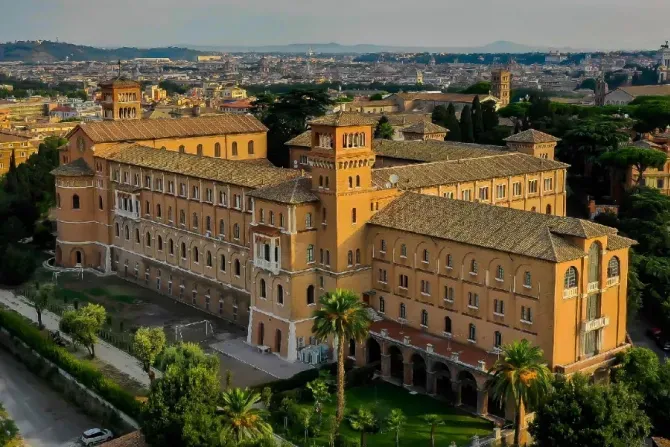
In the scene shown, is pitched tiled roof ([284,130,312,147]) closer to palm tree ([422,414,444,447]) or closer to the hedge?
the hedge

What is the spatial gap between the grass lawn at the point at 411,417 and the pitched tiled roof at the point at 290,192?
12336 millimetres

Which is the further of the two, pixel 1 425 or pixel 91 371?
pixel 91 371

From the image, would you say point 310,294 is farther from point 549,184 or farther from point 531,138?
point 531,138

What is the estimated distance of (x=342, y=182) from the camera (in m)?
59.2

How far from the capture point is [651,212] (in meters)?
82.6

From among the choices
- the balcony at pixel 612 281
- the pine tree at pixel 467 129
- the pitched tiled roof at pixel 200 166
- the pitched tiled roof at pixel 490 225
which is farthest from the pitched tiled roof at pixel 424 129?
the balcony at pixel 612 281

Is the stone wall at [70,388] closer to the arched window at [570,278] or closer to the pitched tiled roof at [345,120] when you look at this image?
the pitched tiled roof at [345,120]

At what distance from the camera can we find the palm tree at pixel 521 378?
4438 cm

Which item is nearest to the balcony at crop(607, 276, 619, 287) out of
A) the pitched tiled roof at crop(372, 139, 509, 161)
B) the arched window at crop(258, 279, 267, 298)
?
A: the arched window at crop(258, 279, 267, 298)

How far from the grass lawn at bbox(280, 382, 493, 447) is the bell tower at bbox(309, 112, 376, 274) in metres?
8.67

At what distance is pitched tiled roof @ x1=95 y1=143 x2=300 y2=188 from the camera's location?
68312 mm

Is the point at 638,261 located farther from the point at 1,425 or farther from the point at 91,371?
the point at 1,425

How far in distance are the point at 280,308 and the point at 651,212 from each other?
38.3 m

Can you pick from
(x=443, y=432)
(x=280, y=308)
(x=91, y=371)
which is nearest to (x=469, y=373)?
(x=443, y=432)
